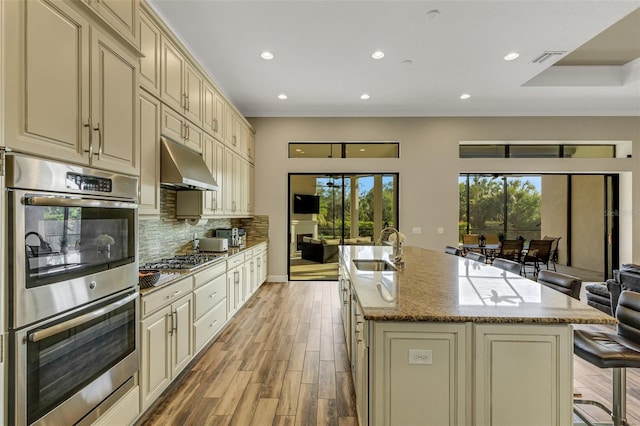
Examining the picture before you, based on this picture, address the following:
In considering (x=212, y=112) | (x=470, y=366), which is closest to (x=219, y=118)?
(x=212, y=112)

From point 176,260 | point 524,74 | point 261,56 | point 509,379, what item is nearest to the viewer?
point 509,379

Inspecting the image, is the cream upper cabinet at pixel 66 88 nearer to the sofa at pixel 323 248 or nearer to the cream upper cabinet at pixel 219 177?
the cream upper cabinet at pixel 219 177

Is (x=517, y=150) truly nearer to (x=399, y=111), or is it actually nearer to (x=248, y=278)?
(x=399, y=111)

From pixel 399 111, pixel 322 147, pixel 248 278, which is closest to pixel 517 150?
pixel 399 111

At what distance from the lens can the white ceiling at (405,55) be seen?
9.20 ft

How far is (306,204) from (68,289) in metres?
4.71

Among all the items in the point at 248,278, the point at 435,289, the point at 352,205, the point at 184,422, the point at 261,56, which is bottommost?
the point at 184,422

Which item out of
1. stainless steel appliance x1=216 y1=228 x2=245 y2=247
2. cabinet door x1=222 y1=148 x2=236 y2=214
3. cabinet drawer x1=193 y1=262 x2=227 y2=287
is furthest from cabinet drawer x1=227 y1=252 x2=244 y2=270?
cabinet door x1=222 y1=148 x2=236 y2=214

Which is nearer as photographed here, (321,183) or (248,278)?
(248,278)

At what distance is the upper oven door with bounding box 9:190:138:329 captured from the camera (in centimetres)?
111

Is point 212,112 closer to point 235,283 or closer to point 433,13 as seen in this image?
point 235,283

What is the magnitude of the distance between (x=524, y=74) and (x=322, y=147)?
11.1 feet

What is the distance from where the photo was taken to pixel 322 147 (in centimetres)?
579

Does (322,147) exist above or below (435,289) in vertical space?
above
